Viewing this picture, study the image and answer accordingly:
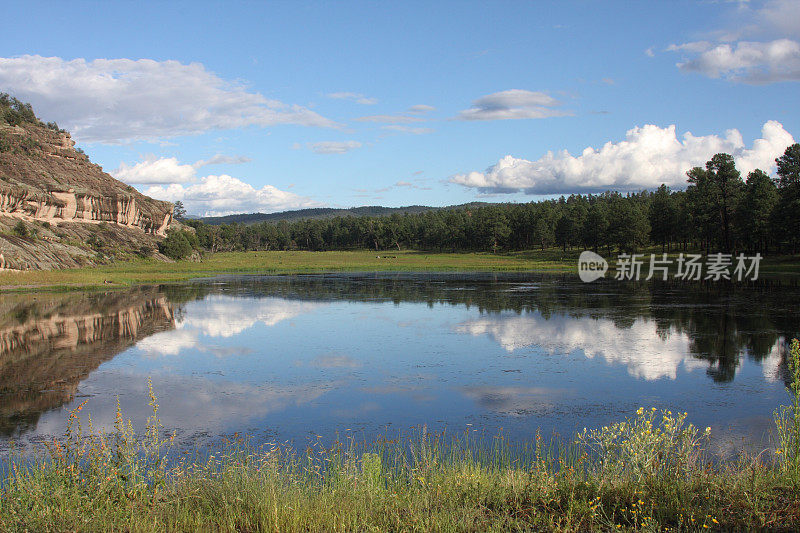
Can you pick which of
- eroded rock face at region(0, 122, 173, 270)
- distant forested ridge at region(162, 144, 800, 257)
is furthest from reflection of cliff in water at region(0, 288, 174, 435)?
distant forested ridge at region(162, 144, 800, 257)

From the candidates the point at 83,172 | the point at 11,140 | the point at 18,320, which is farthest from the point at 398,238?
the point at 18,320

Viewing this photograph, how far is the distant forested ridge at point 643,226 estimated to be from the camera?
61.1 metres

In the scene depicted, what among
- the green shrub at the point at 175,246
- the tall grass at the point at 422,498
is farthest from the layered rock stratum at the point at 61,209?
the tall grass at the point at 422,498

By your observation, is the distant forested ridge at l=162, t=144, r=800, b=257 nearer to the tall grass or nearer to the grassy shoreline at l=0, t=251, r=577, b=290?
the grassy shoreline at l=0, t=251, r=577, b=290

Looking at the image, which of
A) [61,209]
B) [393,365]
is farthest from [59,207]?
[393,365]

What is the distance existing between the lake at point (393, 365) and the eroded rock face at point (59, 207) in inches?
1016

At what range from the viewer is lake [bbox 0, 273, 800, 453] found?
40.0 feet

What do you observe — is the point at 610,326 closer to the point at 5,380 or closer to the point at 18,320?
the point at 5,380

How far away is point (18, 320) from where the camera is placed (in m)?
27.4

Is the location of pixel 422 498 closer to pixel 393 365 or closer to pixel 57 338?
pixel 393 365

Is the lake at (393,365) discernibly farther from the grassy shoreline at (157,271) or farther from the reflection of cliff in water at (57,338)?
the grassy shoreline at (157,271)

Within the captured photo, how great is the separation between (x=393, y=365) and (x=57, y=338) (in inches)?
559

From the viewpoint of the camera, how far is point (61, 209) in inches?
2803

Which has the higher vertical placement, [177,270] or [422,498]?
[177,270]
